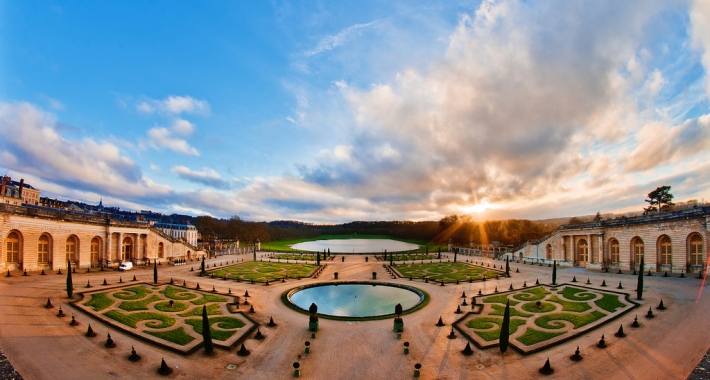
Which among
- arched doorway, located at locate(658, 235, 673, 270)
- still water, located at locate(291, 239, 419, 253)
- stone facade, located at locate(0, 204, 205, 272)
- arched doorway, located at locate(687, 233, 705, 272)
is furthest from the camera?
still water, located at locate(291, 239, 419, 253)

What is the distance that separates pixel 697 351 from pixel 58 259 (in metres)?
56.2

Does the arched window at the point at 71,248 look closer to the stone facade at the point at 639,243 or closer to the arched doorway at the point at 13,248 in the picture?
the arched doorway at the point at 13,248

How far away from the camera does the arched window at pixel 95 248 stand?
42.9m

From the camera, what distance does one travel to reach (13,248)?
33281 mm

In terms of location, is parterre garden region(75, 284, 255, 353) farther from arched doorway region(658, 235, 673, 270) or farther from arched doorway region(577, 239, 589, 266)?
arched doorway region(577, 239, 589, 266)

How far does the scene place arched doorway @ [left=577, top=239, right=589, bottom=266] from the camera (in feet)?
162

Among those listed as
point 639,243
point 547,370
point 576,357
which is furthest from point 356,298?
point 639,243

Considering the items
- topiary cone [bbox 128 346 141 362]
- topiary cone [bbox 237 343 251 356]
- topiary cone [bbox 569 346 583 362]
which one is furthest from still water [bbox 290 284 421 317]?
topiary cone [bbox 128 346 141 362]

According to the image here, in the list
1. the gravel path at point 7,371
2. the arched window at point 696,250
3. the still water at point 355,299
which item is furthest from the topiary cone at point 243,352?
the arched window at point 696,250

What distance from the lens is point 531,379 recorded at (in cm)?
1562

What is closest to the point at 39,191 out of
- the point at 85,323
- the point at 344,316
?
the point at 85,323

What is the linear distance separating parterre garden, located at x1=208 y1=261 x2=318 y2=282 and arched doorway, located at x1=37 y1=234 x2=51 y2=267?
1746 cm

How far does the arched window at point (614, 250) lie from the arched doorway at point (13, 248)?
71.6 meters

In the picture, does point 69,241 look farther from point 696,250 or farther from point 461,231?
point 461,231
